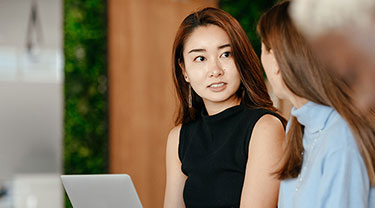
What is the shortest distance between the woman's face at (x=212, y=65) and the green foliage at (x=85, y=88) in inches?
82.7

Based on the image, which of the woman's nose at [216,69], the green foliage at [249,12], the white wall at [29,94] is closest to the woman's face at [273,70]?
the woman's nose at [216,69]

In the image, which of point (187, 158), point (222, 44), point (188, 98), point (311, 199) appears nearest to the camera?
point (311, 199)

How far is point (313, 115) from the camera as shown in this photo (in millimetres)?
1012

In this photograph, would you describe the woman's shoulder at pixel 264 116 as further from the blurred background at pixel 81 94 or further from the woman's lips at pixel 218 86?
the blurred background at pixel 81 94

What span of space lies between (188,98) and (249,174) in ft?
1.57

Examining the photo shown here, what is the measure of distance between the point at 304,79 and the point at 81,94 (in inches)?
108

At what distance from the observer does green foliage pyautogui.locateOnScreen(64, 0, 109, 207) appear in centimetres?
346

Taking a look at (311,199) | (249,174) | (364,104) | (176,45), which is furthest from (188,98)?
(364,104)

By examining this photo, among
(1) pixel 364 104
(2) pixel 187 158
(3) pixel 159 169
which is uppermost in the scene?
(1) pixel 364 104

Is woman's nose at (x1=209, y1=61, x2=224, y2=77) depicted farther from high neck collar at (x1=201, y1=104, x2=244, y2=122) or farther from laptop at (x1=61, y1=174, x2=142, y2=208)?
laptop at (x1=61, y1=174, x2=142, y2=208)

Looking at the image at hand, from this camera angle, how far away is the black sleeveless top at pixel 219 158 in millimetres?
1425

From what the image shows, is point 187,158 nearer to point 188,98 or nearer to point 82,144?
point 188,98

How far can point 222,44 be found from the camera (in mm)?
1494

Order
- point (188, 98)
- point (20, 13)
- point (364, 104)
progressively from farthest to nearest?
point (20, 13), point (188, 98), point (364, 104)
